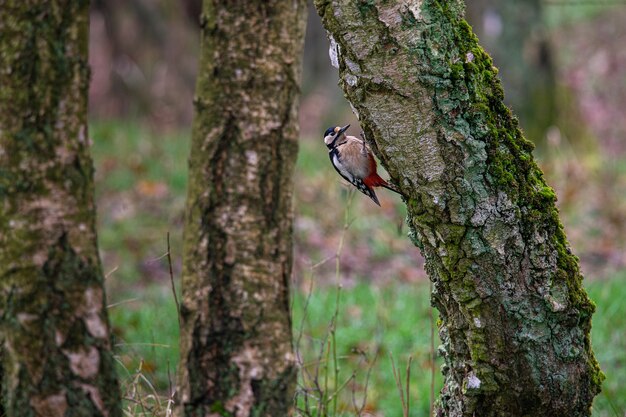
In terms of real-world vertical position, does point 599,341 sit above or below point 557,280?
above

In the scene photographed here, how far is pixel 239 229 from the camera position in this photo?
235 centimetres

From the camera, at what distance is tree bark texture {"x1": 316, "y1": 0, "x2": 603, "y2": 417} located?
98.9 inches

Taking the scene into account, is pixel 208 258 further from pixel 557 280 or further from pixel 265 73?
pixel 557 280

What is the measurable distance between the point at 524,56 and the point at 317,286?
541cm

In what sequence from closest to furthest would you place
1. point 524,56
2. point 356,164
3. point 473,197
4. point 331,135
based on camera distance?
point 473,197 → point 356,164 → point 331,135 → point 524,56

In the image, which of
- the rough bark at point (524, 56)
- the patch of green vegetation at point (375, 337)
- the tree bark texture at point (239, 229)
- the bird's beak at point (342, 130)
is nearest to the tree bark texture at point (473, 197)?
the tree bark texture at point (239, 229)

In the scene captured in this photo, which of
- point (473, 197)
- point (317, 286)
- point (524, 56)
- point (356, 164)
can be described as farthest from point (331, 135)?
point (524, 56)

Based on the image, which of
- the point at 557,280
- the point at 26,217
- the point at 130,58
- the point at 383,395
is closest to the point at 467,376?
the point at 557,280

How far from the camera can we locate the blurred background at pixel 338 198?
17.2ft

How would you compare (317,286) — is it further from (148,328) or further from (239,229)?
(239,229)

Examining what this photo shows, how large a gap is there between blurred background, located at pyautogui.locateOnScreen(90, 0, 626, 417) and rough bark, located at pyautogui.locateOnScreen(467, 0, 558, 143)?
0.02 m

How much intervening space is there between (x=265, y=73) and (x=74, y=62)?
22.0 inches

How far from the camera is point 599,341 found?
534 cm

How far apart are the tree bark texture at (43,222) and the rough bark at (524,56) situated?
9.13m
